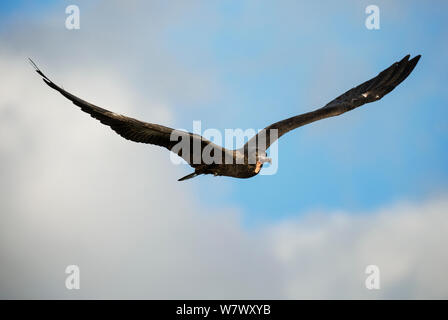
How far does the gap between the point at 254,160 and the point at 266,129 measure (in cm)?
279

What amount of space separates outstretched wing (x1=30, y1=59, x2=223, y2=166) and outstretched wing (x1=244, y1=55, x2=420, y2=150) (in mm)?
2461

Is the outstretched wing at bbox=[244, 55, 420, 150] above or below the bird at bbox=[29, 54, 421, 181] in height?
above

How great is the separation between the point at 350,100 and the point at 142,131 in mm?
7847

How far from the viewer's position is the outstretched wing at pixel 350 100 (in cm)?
1864

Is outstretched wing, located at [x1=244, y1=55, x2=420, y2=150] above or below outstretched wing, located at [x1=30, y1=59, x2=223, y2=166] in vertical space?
above

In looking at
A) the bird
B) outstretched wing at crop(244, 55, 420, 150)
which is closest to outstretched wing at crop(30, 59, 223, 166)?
the bird

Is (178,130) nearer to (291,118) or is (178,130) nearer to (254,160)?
(254,160)

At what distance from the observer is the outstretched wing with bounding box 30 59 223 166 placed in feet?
50.2

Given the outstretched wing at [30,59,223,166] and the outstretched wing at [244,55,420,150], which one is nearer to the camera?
the outstretched wing at [30,59,223,166]

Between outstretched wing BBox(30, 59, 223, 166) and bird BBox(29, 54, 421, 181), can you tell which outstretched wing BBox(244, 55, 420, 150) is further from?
outstretched wing BBox(30, 59, 223, 166)

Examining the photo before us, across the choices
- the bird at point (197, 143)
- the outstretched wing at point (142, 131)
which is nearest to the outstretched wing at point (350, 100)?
the bird at point (197, 143)
